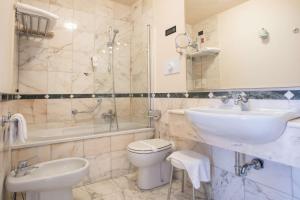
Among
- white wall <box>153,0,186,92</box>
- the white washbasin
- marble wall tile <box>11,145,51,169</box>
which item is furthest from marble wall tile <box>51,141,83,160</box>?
white wall <box>153,0,186,92</box>

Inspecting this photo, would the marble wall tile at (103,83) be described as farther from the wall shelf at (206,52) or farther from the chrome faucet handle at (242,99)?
the chrome faucet handle at (242,99)

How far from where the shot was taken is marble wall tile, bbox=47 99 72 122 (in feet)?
7.84

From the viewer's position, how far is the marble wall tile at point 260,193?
3.87 feet

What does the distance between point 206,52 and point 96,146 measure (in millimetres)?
1492

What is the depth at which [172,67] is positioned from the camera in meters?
2.09

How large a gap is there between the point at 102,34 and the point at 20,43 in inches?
42.1

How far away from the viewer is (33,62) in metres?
2.31

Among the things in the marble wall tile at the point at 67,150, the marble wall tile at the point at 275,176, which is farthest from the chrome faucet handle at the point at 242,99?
the marble wall tile at the point at 67,150

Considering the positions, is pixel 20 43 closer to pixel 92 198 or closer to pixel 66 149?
pixel 66 149

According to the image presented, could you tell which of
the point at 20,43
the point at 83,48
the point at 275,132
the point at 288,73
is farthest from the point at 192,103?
the point at 20,43

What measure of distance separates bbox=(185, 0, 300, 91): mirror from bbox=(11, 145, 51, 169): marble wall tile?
1548 millimetres

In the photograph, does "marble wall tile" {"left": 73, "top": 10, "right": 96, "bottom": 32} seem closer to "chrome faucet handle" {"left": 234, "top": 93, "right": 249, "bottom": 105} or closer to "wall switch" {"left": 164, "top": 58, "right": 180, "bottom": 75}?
"wall switch" {"left": 164, "top": 58, "right": 180, "bottom": 75}

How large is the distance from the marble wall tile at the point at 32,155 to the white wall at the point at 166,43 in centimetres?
139

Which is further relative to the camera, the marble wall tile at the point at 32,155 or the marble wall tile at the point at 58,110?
the marble wall tile at the point at 58,110
